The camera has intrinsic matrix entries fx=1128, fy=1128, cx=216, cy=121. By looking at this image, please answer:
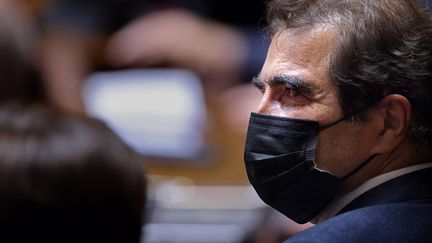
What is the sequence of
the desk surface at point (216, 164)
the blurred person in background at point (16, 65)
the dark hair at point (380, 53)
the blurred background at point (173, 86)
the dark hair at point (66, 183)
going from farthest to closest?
the desk surface at point (216, 164) → the blurred background at point (173, 86) → the blurred person in background at point (16, 65) → the dark hair at point (380, 53) → the dark hair at point (66, 183)

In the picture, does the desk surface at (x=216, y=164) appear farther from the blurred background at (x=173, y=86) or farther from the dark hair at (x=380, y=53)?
the dark hair at (x=380, y=53)

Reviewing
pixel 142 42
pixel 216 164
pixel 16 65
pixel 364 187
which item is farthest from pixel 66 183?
pixel 142 42

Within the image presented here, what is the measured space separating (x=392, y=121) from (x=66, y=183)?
77 centimetres

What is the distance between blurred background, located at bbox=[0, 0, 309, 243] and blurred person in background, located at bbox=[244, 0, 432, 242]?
1.43 metres

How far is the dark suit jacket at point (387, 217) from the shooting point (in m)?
2.04

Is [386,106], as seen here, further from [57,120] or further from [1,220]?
[1,220]

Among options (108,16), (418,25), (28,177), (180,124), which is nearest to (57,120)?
(28,177)

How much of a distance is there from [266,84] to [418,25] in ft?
1.09

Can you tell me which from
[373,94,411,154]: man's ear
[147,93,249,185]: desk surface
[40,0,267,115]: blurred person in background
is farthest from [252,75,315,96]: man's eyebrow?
[40,0,267,115]: blurred person in background

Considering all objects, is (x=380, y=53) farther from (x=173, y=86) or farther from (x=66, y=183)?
(x=173, y=86)

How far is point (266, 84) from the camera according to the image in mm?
2326

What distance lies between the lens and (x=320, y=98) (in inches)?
87.5

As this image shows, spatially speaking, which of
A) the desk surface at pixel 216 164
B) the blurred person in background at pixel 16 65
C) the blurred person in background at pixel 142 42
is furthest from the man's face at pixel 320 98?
the blurred person in background at pixel 142 42

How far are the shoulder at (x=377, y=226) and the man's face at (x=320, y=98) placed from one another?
0.15 m
